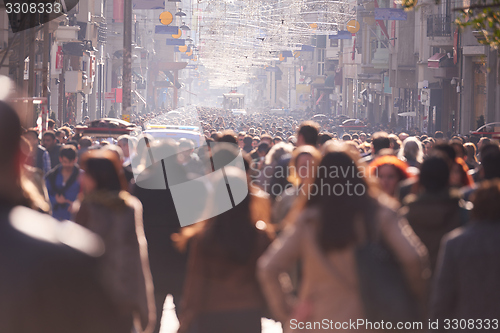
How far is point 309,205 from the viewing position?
3.86 m

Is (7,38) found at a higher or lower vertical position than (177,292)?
higher

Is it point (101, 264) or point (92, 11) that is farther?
point (92, 11)

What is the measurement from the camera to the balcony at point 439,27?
1453 inches

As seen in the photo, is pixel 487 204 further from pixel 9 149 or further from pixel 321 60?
pixel 321 60

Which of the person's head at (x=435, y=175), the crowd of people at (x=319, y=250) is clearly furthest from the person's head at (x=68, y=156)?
the person's head at (x=435, y=175)

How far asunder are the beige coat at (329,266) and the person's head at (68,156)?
15.8 feet

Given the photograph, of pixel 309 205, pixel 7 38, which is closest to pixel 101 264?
pixel 309 205

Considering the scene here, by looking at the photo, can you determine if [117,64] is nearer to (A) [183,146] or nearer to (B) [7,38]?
(B) [7,38]

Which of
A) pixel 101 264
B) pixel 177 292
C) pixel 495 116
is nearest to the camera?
pixel 101 264

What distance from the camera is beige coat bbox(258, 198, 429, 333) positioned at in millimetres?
3752

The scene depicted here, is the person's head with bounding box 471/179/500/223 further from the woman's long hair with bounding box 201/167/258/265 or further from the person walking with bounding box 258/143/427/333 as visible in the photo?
the woman's long hair with bounding box 201/167/258/265

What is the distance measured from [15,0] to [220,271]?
61.0 feet

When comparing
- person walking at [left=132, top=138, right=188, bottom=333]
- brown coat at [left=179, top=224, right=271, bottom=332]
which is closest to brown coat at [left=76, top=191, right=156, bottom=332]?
brown coat at [left=179, top=224, right=271, bottom=332]

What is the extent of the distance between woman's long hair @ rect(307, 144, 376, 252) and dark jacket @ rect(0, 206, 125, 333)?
6.73 ft
